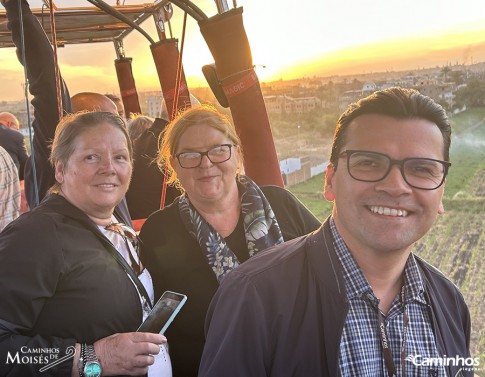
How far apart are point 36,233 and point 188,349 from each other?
1.51 ft

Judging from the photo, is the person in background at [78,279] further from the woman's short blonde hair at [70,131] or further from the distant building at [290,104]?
the distant building at [290,104]

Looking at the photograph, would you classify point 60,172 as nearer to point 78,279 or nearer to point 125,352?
point 78,279

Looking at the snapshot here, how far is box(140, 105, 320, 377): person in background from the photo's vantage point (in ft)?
3.97

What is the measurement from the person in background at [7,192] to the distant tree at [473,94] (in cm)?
173

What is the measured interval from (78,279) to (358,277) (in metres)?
0.55

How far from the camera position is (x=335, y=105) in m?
1.48

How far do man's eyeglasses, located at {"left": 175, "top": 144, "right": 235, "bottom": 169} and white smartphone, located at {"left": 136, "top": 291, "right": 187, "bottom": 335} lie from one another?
0.37m

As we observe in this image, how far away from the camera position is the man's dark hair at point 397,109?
782 mm

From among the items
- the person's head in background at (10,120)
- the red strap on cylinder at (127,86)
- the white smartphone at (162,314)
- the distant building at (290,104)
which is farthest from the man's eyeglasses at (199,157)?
the person's head in background at (10,120)

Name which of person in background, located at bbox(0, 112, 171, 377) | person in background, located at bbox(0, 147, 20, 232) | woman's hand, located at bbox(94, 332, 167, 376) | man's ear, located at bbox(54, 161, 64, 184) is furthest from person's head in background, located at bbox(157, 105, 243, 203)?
person in background, located at bbox(0, 147, 20, 232)

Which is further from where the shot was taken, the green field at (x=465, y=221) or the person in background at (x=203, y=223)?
the green field at (x=465, y=221)

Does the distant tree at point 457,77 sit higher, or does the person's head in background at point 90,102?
the person's head in background at point 90,102

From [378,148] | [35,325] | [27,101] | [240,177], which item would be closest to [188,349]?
[35,325]

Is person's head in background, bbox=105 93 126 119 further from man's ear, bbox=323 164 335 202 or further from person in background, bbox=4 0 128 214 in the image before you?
man's ear, bbox=323 164 335 202
